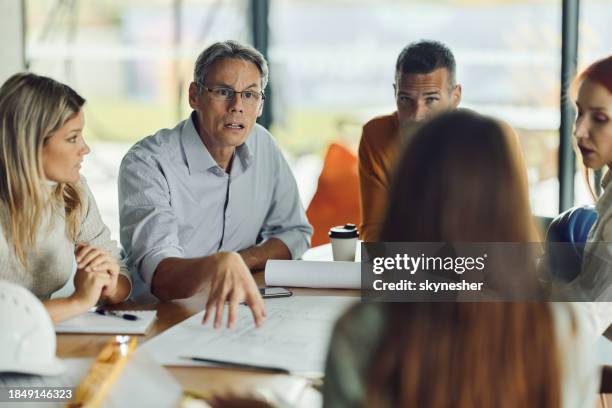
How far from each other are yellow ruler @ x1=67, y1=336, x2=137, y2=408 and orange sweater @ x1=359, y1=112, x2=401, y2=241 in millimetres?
1364

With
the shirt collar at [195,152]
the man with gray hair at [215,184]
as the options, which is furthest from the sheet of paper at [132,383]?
the shirt collar at [195,152]

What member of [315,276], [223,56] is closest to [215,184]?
[223,56]

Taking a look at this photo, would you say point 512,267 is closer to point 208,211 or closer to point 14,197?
point 14,197

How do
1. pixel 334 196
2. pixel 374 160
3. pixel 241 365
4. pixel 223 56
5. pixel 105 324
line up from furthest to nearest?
pixel 334 196 → pixel 374 160 → pixel 223 56 → pixel 105 324 → pixel 241 365

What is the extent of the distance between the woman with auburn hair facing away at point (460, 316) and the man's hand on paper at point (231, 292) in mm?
789

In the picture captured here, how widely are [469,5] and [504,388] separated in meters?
4.31

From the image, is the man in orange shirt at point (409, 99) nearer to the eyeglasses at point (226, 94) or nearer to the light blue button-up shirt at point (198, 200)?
the light blue button-up shirt at point (198, 200)

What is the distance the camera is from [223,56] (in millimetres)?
2479

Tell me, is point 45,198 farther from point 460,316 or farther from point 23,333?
point 460,316

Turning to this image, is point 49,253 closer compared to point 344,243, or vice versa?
point 49,253

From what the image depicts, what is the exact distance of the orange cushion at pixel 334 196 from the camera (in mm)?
3271

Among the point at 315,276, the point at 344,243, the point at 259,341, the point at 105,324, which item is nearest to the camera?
the point at 259,341

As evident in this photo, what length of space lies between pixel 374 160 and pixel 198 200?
0.69m

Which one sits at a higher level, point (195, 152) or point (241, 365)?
point (195, 152)
